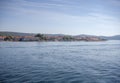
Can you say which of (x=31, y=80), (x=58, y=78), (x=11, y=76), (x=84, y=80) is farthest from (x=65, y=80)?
(x=11, y=76)

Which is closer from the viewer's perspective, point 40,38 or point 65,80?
point 65,80

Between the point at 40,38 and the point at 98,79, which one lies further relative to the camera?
the point at 40,38

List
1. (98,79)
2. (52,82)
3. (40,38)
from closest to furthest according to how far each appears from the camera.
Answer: (52,82) < (98,79) < (40,38)

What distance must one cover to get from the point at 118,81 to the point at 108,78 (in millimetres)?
1316

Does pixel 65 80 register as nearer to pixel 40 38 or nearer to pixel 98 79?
pixel 98 79

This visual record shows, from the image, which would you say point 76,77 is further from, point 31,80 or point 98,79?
point 31,80

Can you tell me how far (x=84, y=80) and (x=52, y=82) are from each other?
3.38 meters

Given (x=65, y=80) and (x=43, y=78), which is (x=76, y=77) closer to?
(x=65, y=80)

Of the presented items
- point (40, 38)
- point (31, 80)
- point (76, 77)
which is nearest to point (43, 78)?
point (31, 80)

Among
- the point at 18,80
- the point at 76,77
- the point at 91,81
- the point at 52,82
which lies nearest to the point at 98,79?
the point at 91,81

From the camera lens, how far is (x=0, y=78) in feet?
51.4

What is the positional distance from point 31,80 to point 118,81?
8.77 meters

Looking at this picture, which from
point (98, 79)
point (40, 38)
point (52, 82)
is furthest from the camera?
point (40, 38)

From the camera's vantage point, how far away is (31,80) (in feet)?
49.9
